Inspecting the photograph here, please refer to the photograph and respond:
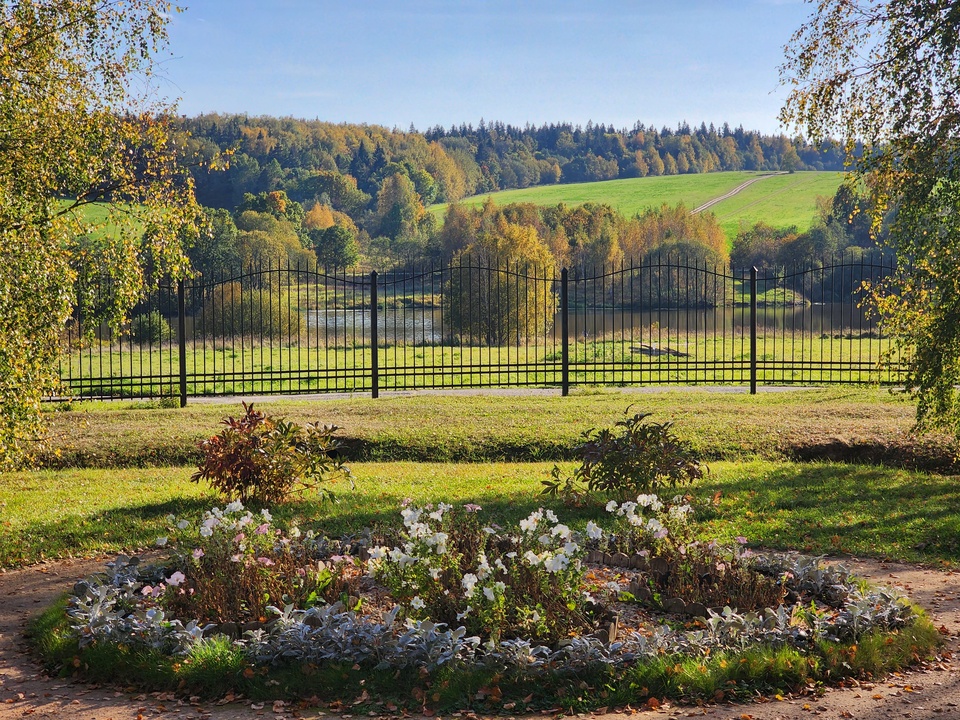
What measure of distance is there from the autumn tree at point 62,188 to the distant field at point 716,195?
7562cm

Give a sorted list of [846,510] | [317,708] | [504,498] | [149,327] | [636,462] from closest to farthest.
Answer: [317,708]
[636,462]
[846,510]
[504,498]
[149,327]

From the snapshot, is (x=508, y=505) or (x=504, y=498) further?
(x=504, y=498)

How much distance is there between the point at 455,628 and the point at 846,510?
14.5 feet

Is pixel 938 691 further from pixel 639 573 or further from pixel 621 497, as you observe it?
pixel 621 497

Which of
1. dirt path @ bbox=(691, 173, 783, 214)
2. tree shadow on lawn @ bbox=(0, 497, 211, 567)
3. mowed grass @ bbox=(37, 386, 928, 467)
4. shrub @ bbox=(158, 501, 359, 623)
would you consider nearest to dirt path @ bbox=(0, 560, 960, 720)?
shrub @ bbox=(158, 501, 359, 623)

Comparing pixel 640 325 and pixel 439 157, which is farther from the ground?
pixel 439 157

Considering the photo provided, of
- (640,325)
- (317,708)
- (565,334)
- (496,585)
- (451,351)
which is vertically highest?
(640,325)

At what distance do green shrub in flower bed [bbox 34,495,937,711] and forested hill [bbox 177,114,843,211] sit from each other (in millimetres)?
57064

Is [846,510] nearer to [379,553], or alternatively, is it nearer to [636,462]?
[636,462]

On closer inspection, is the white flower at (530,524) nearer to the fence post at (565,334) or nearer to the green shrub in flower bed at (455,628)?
the green shrub in flower bed at (455,628)

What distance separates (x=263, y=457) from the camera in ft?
24.9

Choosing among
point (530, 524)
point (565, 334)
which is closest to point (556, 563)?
point (530, 524)

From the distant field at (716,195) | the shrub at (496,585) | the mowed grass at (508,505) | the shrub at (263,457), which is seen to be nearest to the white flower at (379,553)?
the shrub at (496,585)

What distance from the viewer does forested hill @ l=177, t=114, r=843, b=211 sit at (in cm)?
8094
